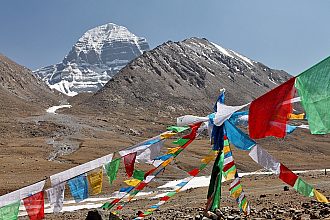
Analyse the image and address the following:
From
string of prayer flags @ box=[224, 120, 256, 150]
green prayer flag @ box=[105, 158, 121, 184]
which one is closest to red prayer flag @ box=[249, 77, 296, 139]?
string of prayer flags @ box=[224, 120, 256, 150]

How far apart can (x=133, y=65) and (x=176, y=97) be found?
84.0 ft

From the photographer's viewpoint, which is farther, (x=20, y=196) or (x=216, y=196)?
(x=216, y=196)

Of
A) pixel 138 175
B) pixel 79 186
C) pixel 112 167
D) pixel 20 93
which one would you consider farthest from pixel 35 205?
pixel 20 93

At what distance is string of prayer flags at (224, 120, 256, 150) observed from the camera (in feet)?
33.4

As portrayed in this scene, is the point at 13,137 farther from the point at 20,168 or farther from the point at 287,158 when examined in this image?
the point at 287,158

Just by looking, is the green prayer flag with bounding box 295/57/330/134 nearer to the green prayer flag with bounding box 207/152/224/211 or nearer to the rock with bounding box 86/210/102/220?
the green prayer flag with bounding box 207/152/224/211

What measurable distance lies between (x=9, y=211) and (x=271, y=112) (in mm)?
5719

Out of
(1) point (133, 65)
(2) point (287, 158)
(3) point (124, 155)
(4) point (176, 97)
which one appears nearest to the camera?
(3) point (124, 155)

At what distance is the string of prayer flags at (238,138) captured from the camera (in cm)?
1020

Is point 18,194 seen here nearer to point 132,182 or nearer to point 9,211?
point 9,211

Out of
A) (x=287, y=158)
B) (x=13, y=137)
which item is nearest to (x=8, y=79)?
(x=13, y=137)

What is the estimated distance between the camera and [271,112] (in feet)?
24.8

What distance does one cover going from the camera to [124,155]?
1020cm

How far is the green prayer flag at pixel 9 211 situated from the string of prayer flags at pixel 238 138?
5.26 m
